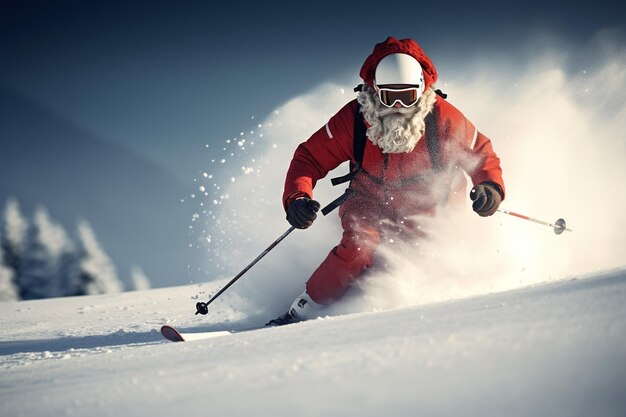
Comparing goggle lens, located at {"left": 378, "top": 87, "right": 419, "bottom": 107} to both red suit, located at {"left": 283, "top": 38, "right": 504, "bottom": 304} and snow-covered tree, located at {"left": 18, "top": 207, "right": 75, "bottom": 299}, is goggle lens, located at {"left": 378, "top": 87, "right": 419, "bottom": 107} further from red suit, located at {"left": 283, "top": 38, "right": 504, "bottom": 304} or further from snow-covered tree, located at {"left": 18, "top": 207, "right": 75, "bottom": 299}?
snow-covered tree, located at {"left": 18, "top": 207, "right": 75, "bottom": 299}

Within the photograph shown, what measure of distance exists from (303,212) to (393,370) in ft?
8.00

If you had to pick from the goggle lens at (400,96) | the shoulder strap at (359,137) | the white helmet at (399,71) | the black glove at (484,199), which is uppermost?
the white helmet at (399,71)

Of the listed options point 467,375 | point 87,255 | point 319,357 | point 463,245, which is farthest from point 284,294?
point 87,255

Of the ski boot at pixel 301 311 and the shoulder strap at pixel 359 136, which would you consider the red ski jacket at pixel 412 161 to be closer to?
the shoulder strap at pixel 359 136

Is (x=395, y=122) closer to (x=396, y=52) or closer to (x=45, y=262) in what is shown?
(x=396, y=52)

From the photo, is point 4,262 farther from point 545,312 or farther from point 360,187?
point 545,312

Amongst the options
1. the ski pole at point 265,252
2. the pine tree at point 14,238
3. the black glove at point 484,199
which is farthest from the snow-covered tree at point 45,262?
the black glove at point 484,199

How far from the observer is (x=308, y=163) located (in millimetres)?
4070

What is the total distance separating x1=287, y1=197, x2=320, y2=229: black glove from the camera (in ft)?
11.8

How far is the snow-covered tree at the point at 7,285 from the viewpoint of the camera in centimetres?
2128

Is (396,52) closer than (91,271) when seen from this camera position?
Yes

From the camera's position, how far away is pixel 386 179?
12.6ft

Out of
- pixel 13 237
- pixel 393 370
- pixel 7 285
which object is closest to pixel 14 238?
pixel 13 237

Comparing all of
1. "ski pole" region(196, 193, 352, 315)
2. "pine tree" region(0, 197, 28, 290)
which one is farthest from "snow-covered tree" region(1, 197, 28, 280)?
"ski pole" region(196, 193, 352, 315)
